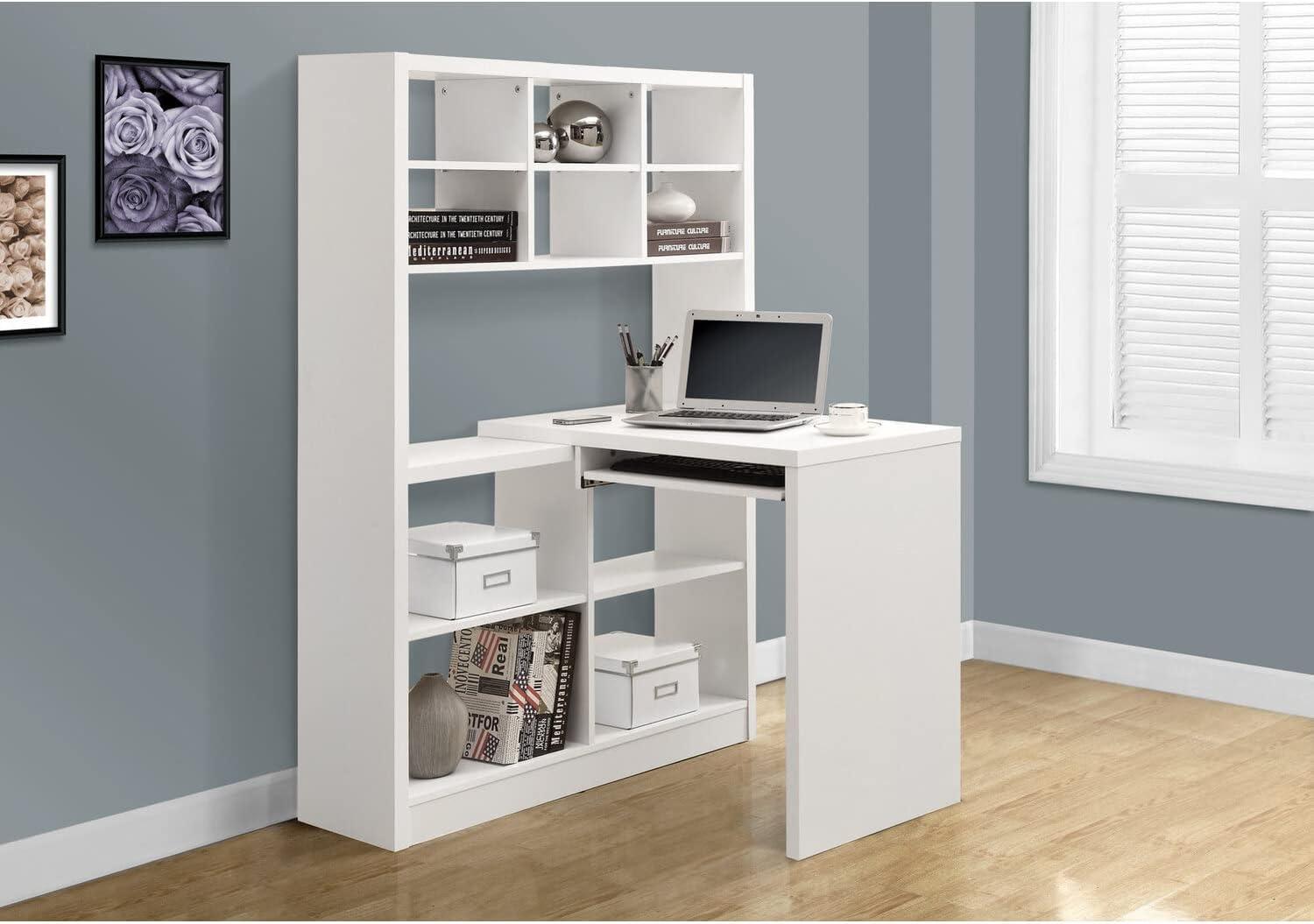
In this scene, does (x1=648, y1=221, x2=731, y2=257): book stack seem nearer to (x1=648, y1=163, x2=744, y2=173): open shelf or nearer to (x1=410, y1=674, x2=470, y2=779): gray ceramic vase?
(x1=648, y1=163, x2=744, y2=173): open shelf

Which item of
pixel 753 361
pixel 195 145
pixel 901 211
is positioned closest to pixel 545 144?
pixel 753 361

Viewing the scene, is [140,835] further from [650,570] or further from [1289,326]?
[1289,326]

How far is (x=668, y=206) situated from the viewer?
4.44 m

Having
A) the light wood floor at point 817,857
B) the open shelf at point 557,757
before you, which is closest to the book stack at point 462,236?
the open shelf at point 557,757

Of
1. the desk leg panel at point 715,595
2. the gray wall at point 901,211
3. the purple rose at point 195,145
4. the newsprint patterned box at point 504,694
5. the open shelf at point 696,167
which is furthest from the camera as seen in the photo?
the gray wall at point 901,211

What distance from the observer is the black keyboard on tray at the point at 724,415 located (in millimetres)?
4156

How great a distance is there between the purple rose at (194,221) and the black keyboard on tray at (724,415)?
1.21 metres

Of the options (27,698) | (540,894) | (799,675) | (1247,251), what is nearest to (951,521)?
(799,675)

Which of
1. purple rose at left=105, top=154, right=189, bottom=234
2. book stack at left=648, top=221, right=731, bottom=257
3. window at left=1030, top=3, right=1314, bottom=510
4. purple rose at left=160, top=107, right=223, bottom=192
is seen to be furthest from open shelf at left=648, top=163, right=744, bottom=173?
window at left=1030, top=3, right=1314, bottom=510

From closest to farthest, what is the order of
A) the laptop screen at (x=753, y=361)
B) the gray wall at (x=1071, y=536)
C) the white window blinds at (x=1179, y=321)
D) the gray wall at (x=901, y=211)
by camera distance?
the laptop screen at (x=753, y=361), the gray wall at (x=1071, y=536), the white window blinds at (x=1179, y=321), the gray wall at (x=901, y=211)

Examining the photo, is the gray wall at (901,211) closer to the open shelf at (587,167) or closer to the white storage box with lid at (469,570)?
the open shelf at (587,167)

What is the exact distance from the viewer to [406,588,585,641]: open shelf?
12.6 feet

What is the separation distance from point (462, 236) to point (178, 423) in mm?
769

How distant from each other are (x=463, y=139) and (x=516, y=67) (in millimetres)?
279
